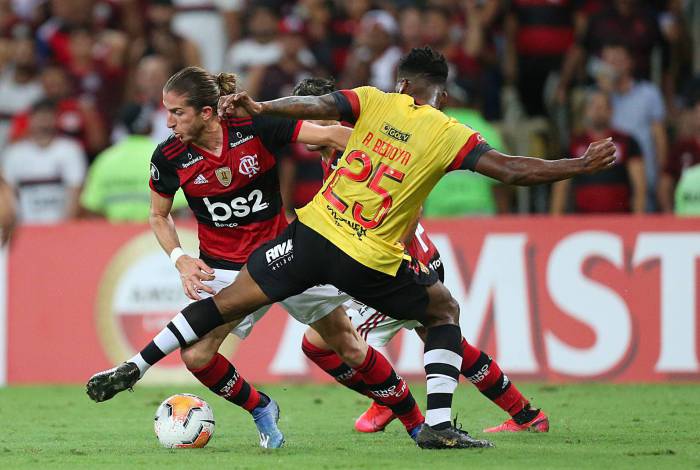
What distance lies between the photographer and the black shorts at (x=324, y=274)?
24.1 feet

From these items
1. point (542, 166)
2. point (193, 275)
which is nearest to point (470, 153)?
point (542, 166)

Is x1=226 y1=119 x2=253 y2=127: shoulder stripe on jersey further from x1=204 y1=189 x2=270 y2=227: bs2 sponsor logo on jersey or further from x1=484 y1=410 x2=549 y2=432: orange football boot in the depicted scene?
x1=484 y1=410 x2=549 y2=432: orange football boot

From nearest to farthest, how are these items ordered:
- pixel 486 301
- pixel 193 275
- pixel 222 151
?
1. pixel 193 275
2. pixel 222 151
3. pixel 486 301

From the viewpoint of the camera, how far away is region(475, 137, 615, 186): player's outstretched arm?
6898 mm

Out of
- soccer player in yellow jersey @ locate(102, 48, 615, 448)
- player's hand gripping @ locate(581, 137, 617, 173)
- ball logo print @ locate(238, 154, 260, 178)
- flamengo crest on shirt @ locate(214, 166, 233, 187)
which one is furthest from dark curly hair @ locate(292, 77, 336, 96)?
player's hand gripping @ locate(581, 137, 617, 173)

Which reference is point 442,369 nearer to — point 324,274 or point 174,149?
point 324,274

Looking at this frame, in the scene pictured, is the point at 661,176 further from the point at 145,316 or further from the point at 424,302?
the point at 424,302

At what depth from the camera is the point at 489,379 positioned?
339 inches

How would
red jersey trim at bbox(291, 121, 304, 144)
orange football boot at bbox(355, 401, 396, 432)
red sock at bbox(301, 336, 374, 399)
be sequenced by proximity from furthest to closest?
orange football boot at bbox(355, 401, 396, 432) < red sock at bbox(301, 336, 374, 399) < red jersey trim at bbox(291, 121, 304, 144)

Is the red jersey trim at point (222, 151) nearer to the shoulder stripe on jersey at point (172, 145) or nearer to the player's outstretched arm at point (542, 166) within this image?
the shoulder stripe on jersey at point (172, 145)

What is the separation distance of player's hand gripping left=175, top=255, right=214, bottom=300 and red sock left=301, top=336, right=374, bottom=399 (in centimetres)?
120

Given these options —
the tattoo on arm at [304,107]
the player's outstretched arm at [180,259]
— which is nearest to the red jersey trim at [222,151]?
the player's outstretched arm at [180,259]

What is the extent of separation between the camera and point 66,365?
12.6m

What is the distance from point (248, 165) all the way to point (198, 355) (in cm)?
118
